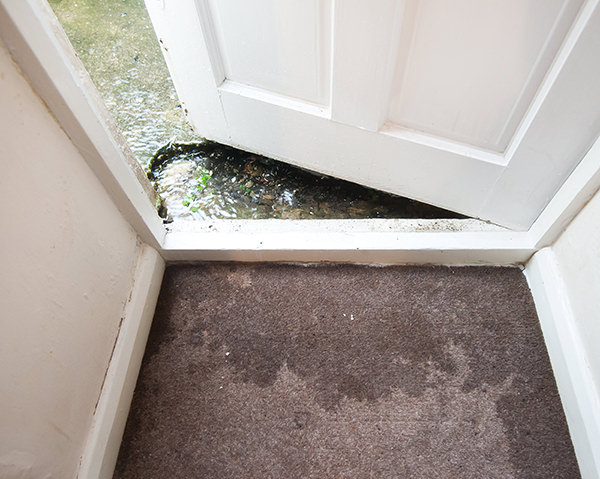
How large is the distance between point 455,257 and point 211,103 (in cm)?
81

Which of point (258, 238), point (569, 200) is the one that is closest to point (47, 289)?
point (258, 238)

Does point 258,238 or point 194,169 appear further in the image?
point 194,169


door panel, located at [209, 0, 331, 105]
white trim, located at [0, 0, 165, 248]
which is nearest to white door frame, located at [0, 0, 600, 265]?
white trim, located at [0, 0, 165, 248]

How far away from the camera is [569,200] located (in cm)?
97

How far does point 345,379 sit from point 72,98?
2.73 feet

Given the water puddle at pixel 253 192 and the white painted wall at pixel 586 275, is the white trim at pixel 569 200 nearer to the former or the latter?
the white painted wall at pixel 586 275

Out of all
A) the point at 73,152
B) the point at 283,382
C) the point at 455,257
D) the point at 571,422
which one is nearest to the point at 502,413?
the point at 571,422

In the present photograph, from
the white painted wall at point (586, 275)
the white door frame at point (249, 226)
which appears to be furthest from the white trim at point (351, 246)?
the white painted wall at point (586, 275)

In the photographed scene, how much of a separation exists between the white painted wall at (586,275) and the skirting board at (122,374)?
102 cm

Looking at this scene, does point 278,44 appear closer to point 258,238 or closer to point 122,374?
point 258,238

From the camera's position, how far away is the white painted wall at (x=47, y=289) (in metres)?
0.67

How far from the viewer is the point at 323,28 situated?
3.07 feet

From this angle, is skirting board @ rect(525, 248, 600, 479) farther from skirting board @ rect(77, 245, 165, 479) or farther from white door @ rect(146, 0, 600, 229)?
skirting board @ rect(77, 245, 165, 479)

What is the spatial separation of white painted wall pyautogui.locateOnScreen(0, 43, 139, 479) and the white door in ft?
1.54
